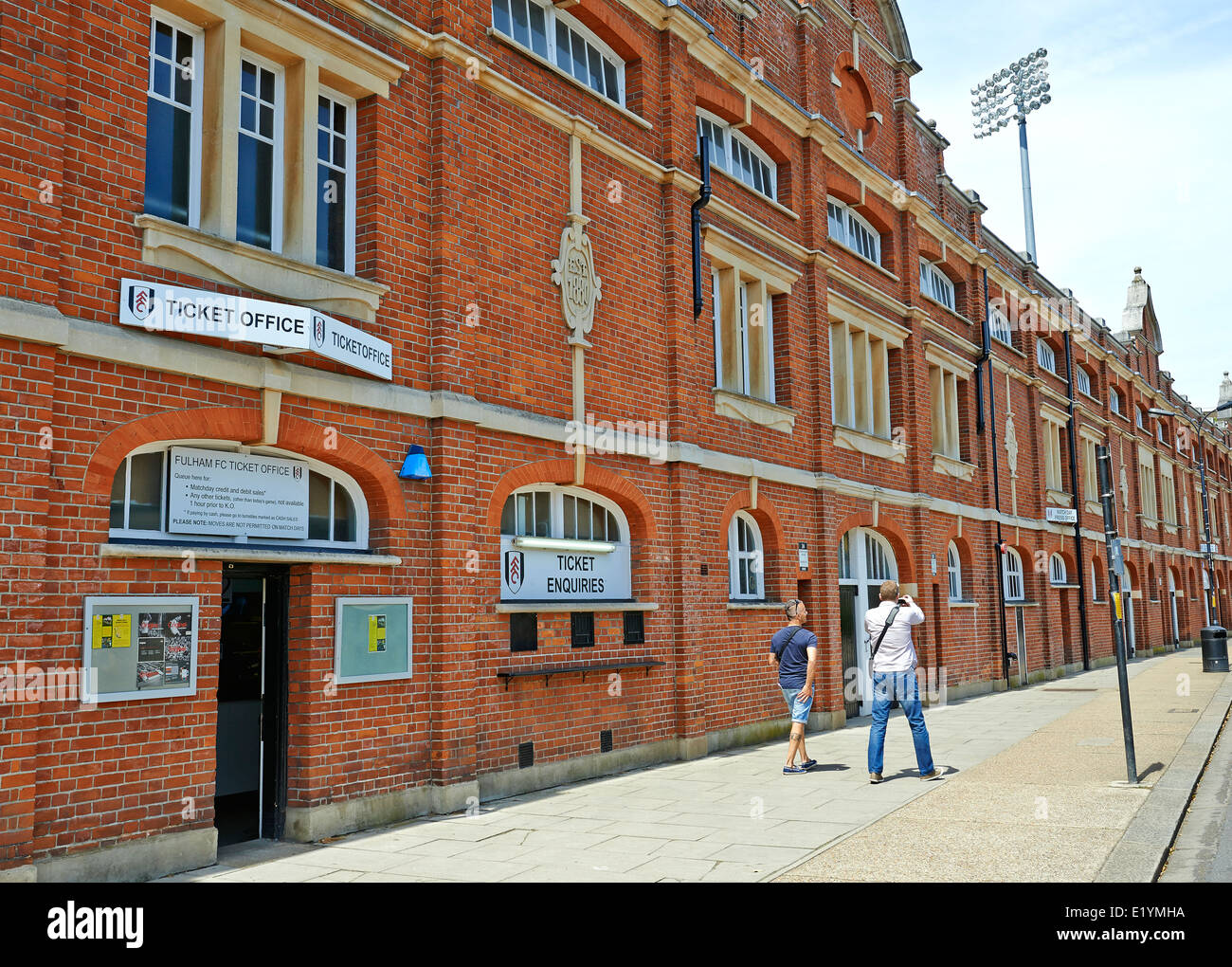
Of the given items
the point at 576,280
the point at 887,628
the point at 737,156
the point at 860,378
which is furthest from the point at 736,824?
the point at 860,378

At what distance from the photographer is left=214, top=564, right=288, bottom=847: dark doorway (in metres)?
8.41

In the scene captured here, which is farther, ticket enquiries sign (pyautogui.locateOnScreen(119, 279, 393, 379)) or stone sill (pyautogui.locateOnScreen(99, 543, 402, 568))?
ticket enquiries sign (pyautogui.locateOnScreen(119, 279, 393, 379))

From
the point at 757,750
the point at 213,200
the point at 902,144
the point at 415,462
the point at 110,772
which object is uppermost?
the point at 902,144

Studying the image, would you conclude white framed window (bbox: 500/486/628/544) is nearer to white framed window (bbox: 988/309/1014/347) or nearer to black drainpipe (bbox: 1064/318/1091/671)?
white framed window (bbox: 988/309/1014/347)

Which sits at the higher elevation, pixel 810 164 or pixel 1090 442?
pixel 810 164

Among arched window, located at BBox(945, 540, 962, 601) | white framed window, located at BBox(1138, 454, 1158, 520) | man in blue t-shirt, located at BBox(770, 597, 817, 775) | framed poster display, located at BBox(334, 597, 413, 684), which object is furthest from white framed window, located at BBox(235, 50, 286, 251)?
white framed window, located at BBox(1138, 454, 1158, 520)

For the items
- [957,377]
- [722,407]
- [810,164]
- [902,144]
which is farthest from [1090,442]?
[722,407]

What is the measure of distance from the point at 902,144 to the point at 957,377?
563 cm

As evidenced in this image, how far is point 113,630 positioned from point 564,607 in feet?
16.4

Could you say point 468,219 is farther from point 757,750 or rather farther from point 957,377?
point 957,377

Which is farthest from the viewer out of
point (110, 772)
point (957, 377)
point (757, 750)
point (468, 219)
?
point (957, 377)

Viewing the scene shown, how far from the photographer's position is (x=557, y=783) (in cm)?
1077

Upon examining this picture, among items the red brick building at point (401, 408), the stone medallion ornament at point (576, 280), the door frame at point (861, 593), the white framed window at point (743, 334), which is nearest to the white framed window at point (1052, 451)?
the door frame at point (861, 593)

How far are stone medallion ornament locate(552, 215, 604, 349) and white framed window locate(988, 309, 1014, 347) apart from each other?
654 inches
